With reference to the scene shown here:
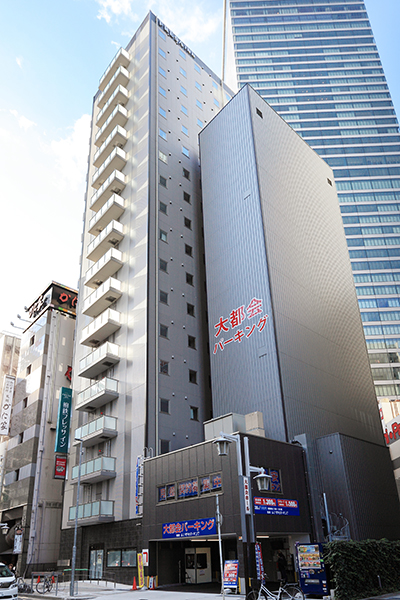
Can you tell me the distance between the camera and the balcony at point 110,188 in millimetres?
45344

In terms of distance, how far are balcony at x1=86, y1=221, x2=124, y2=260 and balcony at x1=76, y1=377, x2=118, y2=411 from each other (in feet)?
44.7

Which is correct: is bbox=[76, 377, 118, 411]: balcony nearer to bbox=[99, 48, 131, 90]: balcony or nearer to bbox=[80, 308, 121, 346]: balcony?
bbox=[80, 308, 121, 346]: balcony

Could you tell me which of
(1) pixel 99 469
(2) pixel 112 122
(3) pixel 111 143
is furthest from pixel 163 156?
(1) pixel 99 469

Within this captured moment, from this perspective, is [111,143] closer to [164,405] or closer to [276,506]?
[164,405]

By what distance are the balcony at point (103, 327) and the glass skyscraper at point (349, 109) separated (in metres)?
60.8

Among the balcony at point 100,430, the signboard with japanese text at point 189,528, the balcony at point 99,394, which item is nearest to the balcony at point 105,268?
the balcony at point 99,394

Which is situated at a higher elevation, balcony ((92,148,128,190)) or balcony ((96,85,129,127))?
balcony ((96,85,129,127))

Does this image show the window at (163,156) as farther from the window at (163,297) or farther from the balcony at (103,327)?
the balcony at (103,327)

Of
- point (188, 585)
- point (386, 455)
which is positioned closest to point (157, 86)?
point (386, 455)

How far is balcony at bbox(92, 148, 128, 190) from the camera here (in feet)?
153

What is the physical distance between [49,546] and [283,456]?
2664cm

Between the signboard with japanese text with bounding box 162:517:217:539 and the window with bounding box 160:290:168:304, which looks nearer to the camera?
the signboard with japanese text with bounding box 162:517:217:539

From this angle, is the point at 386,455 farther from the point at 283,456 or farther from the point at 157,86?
the point at 157,86

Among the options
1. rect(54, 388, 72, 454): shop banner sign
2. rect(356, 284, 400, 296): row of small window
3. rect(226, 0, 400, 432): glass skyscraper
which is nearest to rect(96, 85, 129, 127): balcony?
rect(54, 388, 72, 454): shop banner sign
